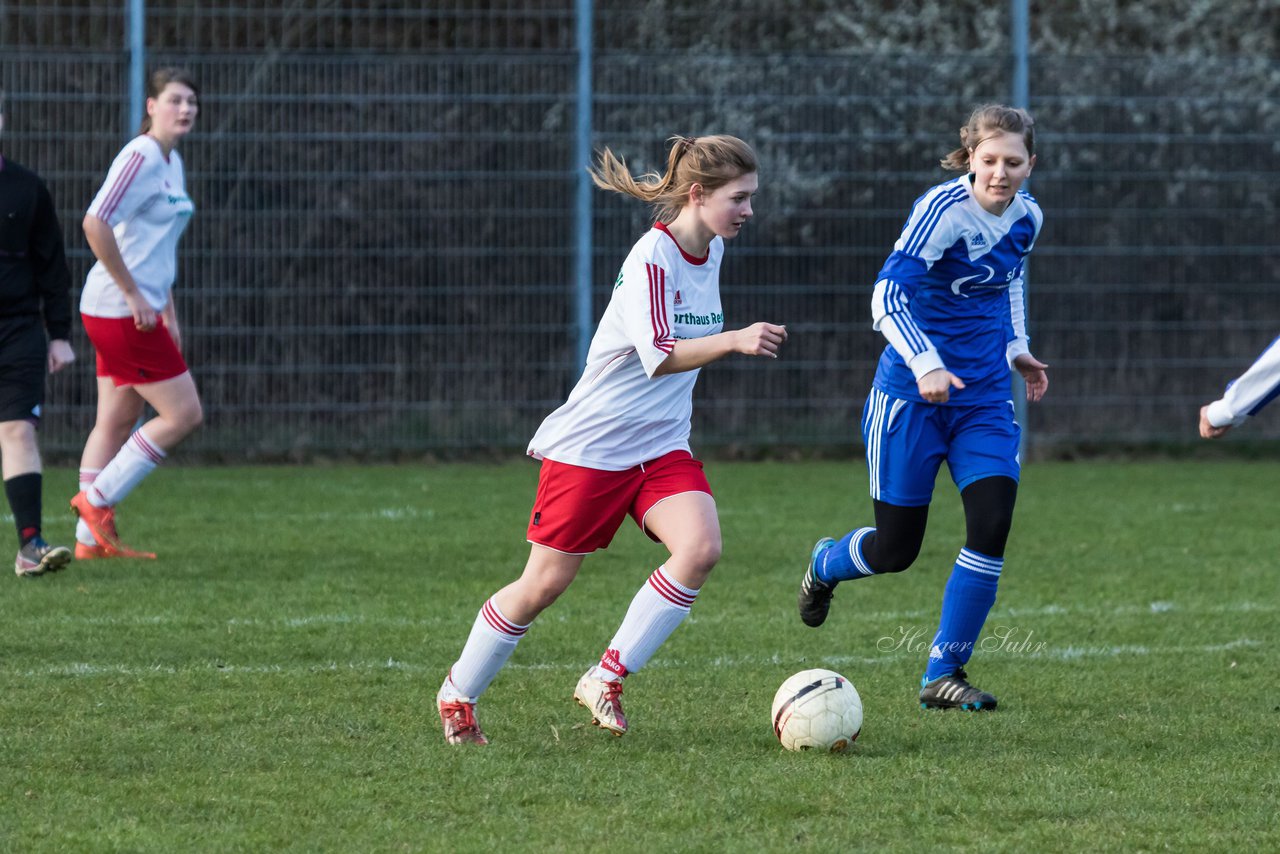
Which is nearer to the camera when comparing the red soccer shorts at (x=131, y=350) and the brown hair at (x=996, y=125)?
the brown hair at (x=996, y=125)

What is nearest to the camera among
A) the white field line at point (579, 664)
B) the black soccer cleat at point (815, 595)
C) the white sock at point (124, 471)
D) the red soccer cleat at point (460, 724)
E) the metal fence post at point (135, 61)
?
the red soccer cleat at point (460, 724)

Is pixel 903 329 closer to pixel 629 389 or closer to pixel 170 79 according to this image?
pixel 629 389

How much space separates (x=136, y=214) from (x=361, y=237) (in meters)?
4.82

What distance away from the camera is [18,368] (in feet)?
25.2

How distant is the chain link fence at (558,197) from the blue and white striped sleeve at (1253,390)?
30.4 feet

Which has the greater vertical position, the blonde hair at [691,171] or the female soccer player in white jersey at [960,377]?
the blonde hair at [691,171]

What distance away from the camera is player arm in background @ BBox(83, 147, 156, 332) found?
800 centimetres

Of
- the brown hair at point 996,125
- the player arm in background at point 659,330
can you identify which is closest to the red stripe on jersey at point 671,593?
the player arm in background at point 659,330

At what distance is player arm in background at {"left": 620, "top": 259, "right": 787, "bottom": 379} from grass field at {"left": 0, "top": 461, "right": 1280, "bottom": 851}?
3.38ft

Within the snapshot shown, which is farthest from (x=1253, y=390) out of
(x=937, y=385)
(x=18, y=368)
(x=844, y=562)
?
(x=18, y=368)

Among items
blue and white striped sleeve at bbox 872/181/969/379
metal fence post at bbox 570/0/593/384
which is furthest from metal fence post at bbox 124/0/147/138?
blue and white striped sleeve at bbox 872/181/969/379

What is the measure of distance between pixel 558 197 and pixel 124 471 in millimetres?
5755

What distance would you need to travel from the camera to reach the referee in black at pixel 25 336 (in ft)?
25.2

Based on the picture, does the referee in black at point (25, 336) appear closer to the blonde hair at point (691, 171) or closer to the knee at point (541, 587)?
the knee at point (541, 587)
